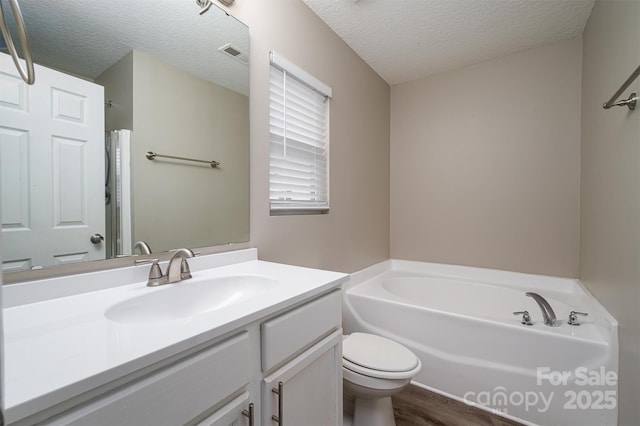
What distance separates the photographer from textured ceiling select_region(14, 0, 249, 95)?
2.77ft

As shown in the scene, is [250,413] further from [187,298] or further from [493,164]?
[493,164]

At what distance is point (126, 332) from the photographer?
630 mm

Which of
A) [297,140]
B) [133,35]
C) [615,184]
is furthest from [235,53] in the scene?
[615,184]

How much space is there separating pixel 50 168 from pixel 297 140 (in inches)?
46.8

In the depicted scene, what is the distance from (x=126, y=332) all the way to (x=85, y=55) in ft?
2.85

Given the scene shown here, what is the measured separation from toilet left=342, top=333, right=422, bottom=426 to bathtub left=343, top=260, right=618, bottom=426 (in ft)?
1.37

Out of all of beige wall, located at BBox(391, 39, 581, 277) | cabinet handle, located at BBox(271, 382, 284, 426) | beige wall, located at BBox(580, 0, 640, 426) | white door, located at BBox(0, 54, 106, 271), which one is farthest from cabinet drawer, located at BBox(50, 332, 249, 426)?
beige wall, located at BBox(391, 39, 581, 277)

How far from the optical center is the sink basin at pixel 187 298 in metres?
0.88

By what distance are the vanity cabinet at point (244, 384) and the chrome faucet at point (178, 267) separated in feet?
1.50

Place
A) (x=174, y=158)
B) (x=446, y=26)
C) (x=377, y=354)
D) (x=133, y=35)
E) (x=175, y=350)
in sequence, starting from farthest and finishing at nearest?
(x=446, y=26) → (x=377, y=354) → (x=174, y=158) → (x=133, y=35) → (x=175, y=350)

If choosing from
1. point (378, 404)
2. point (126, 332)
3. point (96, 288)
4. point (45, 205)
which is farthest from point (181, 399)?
point (378, 404)

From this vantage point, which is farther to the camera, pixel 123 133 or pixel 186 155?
pixel 186 155

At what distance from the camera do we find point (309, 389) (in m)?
0.96

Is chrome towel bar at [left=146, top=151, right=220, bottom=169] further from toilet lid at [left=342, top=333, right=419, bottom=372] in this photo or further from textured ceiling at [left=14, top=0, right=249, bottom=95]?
toilet lid at [left=342, top=333, right=419, bottom=372]
